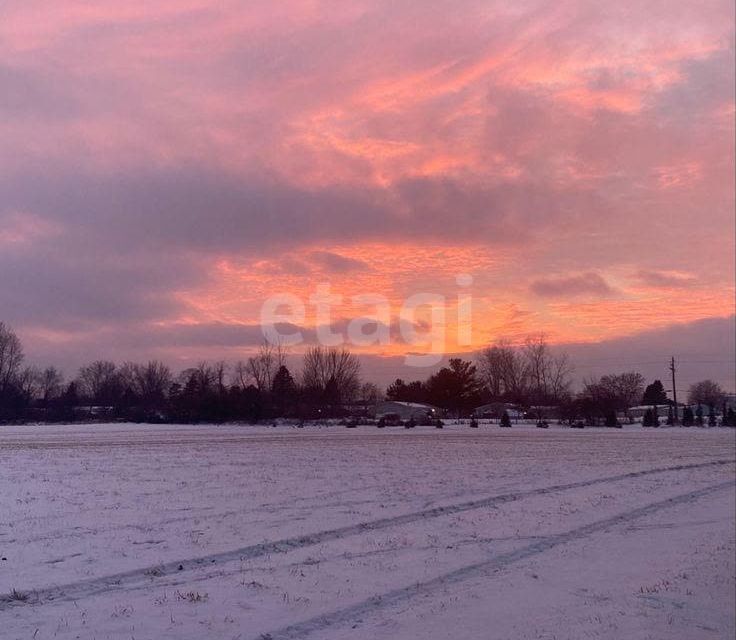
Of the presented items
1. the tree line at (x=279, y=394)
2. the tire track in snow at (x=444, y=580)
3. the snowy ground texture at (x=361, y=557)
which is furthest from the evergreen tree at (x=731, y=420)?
the tire track in snow at (x=444, y=580)

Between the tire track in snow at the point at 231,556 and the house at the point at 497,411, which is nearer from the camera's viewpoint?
the tire track in snow at the point at 231,556

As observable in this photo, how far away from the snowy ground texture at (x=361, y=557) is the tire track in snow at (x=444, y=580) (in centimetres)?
4

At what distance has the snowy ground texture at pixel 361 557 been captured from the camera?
9.08m

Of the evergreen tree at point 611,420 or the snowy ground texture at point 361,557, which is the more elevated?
the evergreen tree at point 611,420

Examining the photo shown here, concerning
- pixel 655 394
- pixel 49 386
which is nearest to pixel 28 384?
pixel 49 386

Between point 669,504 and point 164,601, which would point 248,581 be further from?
point 669,504

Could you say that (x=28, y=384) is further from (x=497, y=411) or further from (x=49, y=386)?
(x=497, y=411)

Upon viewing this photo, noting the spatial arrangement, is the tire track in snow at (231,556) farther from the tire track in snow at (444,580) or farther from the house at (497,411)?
the house at (497,411)

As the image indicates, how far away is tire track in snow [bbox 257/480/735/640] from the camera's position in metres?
8.71

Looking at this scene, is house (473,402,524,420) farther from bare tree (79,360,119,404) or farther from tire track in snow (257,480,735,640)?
tire track in snow (257,480,735,640)

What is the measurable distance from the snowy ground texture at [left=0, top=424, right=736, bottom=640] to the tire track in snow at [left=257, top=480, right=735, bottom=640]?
38 mm

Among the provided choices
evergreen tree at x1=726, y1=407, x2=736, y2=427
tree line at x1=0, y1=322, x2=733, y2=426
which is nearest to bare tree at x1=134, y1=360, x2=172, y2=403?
tree line at x1=0, y1=322, x2=733, y2=426

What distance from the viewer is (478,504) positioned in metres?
18.0

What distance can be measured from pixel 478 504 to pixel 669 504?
200 inches
